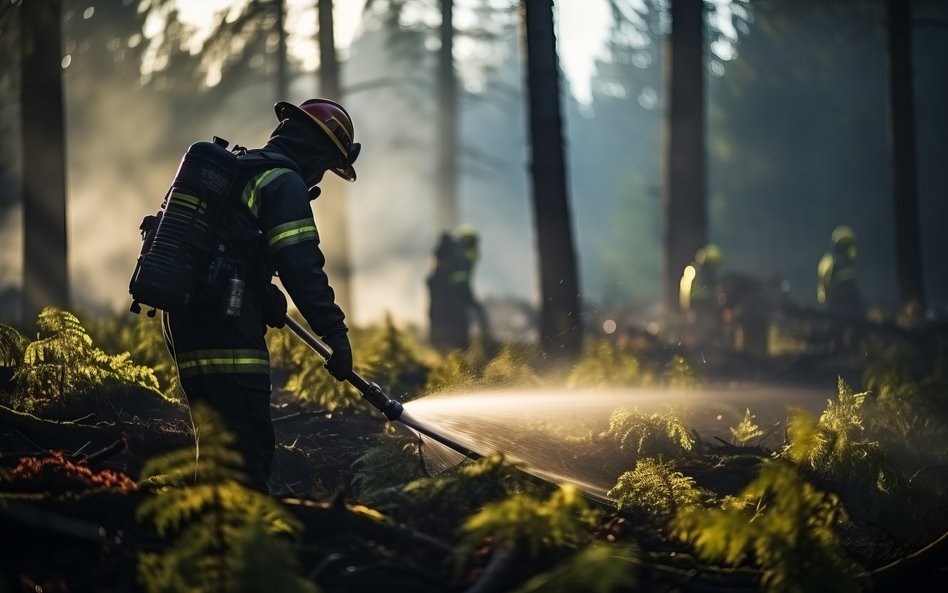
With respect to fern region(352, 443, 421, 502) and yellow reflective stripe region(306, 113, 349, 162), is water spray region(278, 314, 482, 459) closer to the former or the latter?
fern region(352, 443, 421, 502)

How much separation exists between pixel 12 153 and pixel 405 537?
72.8 ft

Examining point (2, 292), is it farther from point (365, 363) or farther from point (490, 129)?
point (490, 129)

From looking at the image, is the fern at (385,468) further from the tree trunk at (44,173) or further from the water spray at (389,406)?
the tree trunk at (44,173)

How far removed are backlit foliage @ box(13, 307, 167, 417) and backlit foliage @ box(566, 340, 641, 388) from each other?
13.9 feet

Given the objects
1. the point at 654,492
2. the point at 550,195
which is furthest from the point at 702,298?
the point at 654,492

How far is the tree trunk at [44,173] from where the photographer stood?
11.2 m

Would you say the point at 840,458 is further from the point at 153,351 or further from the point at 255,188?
the point at 153,351

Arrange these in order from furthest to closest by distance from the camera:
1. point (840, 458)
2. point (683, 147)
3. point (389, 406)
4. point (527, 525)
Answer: point (683, 147), point (840, 458), point (389, 406), point (527, 525)

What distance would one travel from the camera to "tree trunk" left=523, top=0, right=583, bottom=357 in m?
10.6

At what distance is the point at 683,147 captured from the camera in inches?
708

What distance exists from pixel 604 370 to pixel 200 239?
218 inches

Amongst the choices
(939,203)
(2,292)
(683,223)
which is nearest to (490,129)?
(939,203)

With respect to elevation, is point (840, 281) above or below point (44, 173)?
below

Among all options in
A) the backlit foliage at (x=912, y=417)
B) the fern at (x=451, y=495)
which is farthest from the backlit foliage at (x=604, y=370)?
the fern at (x=451, y=495)
